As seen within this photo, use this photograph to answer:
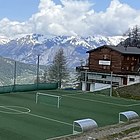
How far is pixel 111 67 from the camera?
5372cm

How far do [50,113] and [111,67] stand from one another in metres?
29.4

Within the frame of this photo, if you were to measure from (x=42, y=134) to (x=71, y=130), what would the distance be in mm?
2024

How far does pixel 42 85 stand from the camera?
4131 cm

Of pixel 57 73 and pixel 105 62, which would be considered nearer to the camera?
pixel 105 62

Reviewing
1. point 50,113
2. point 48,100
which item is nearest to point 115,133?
point 50,113

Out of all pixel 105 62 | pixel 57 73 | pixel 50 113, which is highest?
pixel 105 62

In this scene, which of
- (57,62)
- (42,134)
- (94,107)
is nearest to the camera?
(42,134)

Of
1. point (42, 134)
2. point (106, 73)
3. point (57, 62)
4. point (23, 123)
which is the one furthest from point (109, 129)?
point (57, 62)

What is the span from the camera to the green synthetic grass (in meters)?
19.3

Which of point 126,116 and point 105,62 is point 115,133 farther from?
point 105,62

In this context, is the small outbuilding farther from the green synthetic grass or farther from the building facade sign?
the building facade sign

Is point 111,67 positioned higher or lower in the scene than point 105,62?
lower

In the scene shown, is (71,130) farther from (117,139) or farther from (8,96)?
(8,96)

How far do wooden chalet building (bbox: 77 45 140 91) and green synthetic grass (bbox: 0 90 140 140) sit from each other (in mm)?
13693
